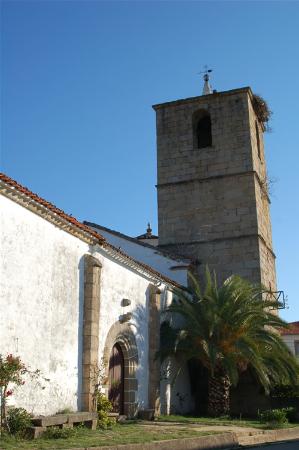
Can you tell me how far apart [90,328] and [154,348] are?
4.07 metres

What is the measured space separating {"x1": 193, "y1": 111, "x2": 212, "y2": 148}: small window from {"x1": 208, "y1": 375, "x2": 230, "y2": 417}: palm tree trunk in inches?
459

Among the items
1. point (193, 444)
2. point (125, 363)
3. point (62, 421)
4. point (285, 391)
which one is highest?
point (125, 363)

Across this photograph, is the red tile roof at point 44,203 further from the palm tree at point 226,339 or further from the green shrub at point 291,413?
the green shrub at point 291,413

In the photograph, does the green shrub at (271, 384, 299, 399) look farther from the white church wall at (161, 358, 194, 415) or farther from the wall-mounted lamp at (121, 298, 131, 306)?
the wall-mounted lamp at (121, 298, 131, 306)

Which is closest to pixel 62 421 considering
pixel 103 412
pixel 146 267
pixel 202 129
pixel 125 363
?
pixel 103 412

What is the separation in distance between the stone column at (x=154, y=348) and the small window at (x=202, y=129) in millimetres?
10178

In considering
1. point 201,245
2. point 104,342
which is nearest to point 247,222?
point 201,245

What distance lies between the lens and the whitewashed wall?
10.9 m

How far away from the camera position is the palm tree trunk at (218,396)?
1684cm

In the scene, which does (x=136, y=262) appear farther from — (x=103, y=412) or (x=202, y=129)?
(x=202, y=129)

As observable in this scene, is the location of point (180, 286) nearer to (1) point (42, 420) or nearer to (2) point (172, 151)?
(2) point (172, 151)

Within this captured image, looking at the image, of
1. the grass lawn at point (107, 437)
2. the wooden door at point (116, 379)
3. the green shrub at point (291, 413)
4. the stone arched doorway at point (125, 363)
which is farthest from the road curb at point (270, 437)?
the wooden door at point (116, 379)

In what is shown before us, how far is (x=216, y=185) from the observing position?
23844mm

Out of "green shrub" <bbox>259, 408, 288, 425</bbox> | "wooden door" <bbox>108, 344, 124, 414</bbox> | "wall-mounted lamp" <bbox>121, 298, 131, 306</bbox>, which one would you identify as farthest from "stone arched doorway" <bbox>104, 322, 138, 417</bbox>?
"green shrub" <bbox>259, 408, 288, 425</bbox>
